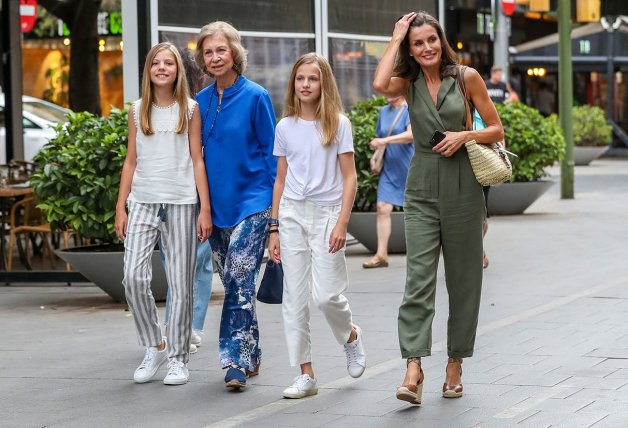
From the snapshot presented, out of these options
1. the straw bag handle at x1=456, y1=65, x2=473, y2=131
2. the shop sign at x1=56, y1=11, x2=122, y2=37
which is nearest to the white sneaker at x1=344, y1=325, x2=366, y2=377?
the straw bag handle at x1=456, y1=65, x2=473, y2=131

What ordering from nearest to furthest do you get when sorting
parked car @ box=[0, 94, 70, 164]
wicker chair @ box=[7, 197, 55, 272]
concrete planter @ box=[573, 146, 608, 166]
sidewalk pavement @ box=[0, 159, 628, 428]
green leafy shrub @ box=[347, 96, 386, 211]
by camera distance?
sidewalk pavement @ box=[0, 159, 628, 428] → wicker chair @ box=[7, 197, 55, 272] → green leafy shrub @ box=[347, 96, 386, 211] → parked car @ box=[0, 94, 70, 164] → concrete planter @ box=[573, 146, 608, 166]

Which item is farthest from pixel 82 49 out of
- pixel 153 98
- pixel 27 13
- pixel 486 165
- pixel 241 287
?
pixel 486 165

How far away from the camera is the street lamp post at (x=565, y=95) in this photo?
20562 mm

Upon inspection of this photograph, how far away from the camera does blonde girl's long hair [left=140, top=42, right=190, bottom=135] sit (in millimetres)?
7270

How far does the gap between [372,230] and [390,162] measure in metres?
1.31

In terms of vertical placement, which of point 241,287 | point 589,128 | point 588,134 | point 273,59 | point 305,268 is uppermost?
point 273,59

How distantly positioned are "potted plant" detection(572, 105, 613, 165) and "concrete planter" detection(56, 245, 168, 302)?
2031 centimetres

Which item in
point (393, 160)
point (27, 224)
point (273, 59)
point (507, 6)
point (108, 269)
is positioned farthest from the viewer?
point (507, 6)

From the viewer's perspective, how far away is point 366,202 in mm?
14102

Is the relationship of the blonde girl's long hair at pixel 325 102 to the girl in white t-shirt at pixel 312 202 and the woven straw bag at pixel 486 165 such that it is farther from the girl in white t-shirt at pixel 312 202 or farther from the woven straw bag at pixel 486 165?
the woven straw bag at pixel 486 165

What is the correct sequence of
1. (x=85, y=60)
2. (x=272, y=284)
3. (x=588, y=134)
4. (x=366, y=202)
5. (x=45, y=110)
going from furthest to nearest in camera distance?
(x=588, y=134), (x=45, y=110), (x=85, y=60), (x=366, y=202), (x=272, y=284)

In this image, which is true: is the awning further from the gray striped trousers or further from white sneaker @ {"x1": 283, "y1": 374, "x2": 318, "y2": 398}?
white sneaker @ {"x1": 283, "y1": 374, "x2": 318, "y2": 398}

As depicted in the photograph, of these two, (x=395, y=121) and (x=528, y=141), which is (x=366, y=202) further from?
(x=528, y=141)

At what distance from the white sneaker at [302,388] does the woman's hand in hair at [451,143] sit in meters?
1.31
